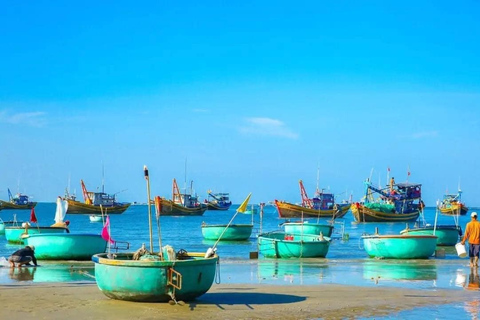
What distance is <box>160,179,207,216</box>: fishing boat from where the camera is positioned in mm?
125637

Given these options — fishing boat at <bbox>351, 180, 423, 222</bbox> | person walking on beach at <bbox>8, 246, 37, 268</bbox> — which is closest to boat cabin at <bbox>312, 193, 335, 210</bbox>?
fishing boat at <bbox>351, 180, 423, 222</bbox>

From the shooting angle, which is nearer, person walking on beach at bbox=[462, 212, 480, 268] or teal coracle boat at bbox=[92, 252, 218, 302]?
teal coracle boat at bbox=[92, 252, 218, 302]

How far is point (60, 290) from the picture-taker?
47.6ft

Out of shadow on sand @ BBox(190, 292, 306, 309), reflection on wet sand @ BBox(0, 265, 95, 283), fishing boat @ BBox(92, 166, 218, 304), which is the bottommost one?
reflection on wet sand @ BBox(0, 265, 95, 283)

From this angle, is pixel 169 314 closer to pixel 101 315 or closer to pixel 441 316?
pixel 101 315

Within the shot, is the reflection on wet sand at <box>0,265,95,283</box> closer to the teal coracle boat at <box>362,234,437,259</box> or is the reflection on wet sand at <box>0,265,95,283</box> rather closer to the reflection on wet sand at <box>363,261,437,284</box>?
the reflection on wet sand at <box>363,261,437,284</box>

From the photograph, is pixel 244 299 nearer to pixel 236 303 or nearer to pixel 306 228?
pixel 236 303

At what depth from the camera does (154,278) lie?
39.2ft

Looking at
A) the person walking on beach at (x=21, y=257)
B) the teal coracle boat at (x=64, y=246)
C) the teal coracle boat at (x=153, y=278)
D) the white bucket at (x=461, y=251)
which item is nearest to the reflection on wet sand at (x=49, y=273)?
the person walking on beach at (x=21, y=257)

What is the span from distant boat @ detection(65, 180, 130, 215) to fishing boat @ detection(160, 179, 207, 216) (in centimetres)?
924

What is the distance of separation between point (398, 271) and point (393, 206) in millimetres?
70865

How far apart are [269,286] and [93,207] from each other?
110 metres

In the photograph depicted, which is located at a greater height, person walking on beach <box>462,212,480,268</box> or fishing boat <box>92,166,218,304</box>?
person walking on beach <box>462,212,480,268</box>

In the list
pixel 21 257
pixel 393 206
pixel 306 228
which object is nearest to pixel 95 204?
pixel 393 206
